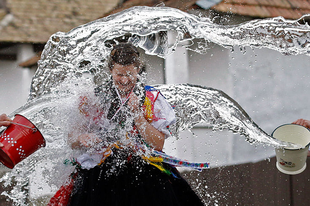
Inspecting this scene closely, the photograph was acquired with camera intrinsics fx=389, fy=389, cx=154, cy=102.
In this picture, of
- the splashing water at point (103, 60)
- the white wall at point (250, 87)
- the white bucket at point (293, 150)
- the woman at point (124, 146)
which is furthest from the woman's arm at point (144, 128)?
the white wall at point (250, 87)

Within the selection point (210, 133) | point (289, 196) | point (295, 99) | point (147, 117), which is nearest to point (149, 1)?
point (210, 133)

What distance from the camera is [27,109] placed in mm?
2172

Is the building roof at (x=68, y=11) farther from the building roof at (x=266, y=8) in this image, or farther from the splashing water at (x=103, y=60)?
the splashing water at (x=103, y=60)

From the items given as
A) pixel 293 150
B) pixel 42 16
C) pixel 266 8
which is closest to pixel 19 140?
pixel 293 150

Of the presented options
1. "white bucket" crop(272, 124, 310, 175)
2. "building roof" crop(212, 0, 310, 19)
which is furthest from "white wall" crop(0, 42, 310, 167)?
"white bucket" crop(272, 124, 310, 175)

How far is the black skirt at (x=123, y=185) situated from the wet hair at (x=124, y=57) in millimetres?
435

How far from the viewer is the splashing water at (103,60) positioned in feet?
6.64

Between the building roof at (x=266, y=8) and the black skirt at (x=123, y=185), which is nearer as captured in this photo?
the black skirt at (x=123, y=185)

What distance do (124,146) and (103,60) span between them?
2.88 ft

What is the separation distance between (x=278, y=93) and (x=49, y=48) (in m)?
3.81

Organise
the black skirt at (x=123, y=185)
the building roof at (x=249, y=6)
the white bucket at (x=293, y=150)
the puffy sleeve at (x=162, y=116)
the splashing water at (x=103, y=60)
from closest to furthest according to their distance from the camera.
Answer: the black skirt at (x=123, y=185) < the puffy sleeve at (x=162, y=116) < the splashing water at (x=103, y=60) < the white bucket at (x=293, y=150) < the building roof at (x=249, y=6)

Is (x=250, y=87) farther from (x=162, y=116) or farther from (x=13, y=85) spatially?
(x=162, y=116)

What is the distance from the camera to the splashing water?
203cm

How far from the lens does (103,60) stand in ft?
8.38
